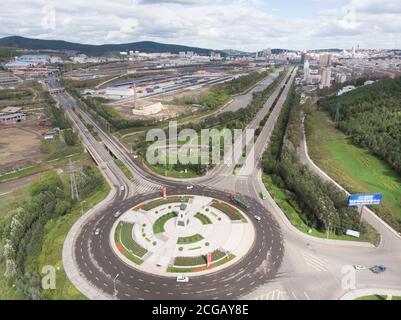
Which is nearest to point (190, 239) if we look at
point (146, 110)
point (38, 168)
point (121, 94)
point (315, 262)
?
point (315, 262)

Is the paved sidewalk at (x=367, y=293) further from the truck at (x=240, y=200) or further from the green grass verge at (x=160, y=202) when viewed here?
the green grass verge at (x=160, y=202)

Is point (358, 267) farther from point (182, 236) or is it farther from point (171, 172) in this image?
point (171, 172)

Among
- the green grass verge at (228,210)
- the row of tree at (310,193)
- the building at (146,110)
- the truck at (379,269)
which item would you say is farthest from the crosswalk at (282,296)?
the building at (146,110)

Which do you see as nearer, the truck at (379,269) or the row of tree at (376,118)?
the truck at (379,269)

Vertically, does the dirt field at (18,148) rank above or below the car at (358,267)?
above

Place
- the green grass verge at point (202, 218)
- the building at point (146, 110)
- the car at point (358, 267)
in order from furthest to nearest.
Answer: the building at point (146, 110) → the green grass verge at point (202, 218) → the car at point (358, 267)

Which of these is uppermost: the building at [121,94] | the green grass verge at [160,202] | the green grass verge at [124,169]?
the building at [121,94]

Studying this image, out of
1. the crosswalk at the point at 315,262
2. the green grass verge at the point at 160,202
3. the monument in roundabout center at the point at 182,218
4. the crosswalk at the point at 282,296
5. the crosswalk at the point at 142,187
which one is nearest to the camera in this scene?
the crosswalk at the point at 282,296
